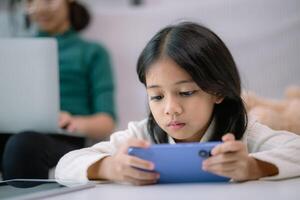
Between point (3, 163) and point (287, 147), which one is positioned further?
point (3, 163)

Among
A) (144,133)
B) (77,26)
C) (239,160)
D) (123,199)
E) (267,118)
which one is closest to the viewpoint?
(123,199)

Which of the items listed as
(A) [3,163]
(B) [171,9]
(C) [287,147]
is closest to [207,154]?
(C) [287,147]

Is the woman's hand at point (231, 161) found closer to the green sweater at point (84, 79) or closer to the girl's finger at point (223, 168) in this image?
the girl's finger at point (223, 168)

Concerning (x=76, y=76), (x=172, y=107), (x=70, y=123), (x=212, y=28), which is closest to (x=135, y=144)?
(x=172, y=107)

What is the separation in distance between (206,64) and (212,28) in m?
1.04

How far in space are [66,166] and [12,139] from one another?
1.20 feet

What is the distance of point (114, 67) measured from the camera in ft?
6.73

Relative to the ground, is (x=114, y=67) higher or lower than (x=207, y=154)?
higher

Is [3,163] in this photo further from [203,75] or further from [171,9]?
[171,9]

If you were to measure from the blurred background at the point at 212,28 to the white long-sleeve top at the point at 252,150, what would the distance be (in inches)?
30.2

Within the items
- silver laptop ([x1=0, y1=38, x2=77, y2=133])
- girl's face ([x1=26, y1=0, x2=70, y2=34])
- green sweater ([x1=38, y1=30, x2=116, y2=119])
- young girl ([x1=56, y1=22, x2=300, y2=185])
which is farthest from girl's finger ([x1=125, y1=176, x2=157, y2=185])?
girl's face ([x1=26, y1=0, x2=70, y2=34])

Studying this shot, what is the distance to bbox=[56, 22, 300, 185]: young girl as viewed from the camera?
781 millimetres

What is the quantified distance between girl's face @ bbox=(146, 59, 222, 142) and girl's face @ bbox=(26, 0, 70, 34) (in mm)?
1070

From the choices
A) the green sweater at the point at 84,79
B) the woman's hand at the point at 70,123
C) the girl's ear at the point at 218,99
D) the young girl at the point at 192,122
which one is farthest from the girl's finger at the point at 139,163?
the green sweater at the point at 84,79
